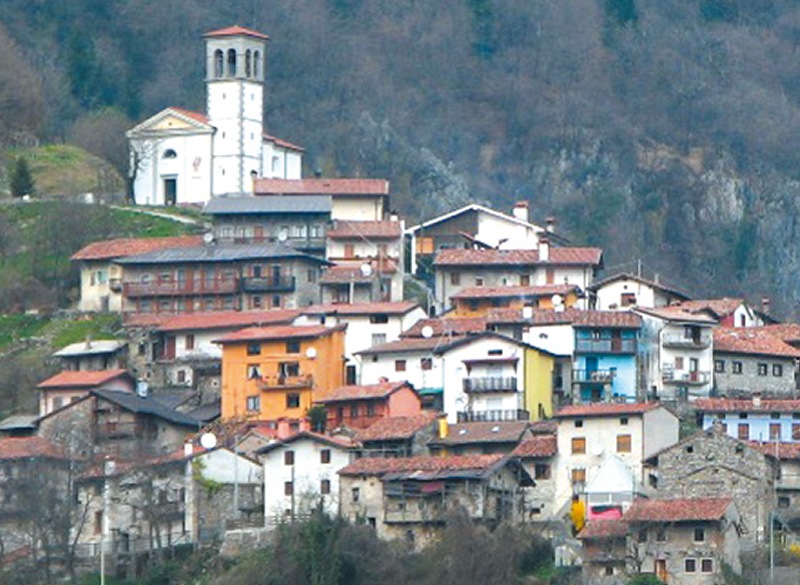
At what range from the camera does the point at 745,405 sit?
387 feet

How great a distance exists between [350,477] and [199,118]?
120 ft

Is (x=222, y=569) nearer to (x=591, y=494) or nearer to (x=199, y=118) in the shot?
(x=591, y=494)

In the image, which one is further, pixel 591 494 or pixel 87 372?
pixel 87 372

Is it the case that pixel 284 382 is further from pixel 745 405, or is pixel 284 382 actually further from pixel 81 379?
pixel 745 405

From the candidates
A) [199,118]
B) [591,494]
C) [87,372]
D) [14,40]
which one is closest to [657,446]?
[591,494]

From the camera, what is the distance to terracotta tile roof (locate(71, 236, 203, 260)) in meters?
135

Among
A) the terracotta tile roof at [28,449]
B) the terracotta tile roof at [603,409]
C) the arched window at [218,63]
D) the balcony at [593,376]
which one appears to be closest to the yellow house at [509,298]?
the balcony at [593,376]

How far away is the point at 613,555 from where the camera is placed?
108 m

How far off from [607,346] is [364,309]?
983 centimetres

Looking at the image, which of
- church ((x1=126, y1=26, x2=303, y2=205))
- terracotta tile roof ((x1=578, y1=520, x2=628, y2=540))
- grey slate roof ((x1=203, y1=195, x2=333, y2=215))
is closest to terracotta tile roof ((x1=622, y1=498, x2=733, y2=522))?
terracotta tile roof ((x1=578, y1=520, x2=628, y2=540))

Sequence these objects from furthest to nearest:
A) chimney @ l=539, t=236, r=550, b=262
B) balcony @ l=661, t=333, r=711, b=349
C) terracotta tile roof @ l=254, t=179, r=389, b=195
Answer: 1. terracotta tile roof @ l=254, t=179, r=389, b=195
2. chimney @ l=539, t=236, r=550, b=262
3. balcony @ l=661, t=333, r=711, b=349

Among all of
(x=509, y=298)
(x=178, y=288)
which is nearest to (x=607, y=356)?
(x=509, y=298)

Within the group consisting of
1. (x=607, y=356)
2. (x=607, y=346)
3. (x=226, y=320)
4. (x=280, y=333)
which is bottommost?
(x=607, y=356)

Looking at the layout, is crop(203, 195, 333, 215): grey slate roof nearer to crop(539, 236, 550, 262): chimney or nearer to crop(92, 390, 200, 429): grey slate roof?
crop(539, 236, 550, 262): chimney
